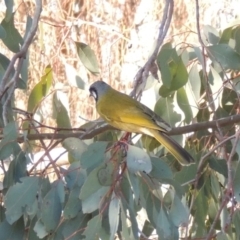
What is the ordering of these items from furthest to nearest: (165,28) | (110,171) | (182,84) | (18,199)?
1. (182,84)
2. (165,28)
3. (18,199)
4. (110,171)

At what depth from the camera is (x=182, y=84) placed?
187 centimetres

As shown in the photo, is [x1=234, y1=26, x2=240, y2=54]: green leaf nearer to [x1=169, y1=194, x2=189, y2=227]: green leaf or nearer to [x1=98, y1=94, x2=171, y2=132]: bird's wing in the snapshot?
[x1=98, y1=94, x2=171, y2=132]: bird's wing

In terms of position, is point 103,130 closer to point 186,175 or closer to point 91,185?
point 186,175

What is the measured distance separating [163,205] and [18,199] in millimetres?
320

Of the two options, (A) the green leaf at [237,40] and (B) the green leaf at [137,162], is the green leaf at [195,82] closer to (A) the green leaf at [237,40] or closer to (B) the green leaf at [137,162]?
(A) the green leaf at [237,40]

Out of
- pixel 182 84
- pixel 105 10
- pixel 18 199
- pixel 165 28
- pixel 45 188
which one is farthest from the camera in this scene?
pixel 105 10

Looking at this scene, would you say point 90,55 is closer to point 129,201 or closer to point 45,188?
point 45,188

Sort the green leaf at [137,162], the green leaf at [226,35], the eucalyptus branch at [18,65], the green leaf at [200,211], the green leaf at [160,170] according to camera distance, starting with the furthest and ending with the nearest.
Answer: the green leaf at [226,35] < the green leaf at [200,211] < the eucalyptus branch at [18,65] < the green leaf at [160,170] < the green leaf at [137,162]

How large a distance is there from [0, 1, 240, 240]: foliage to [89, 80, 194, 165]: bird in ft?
0.19

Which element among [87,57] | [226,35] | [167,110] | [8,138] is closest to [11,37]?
[87,57]

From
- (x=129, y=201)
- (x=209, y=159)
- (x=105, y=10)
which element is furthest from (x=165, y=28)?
(x=105, y=10)

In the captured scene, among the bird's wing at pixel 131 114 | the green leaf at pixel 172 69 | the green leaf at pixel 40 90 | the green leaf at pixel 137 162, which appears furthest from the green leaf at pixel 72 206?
the green leaf at pixel 40 90

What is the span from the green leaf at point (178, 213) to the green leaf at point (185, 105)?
536mm

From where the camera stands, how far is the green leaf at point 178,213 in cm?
146
